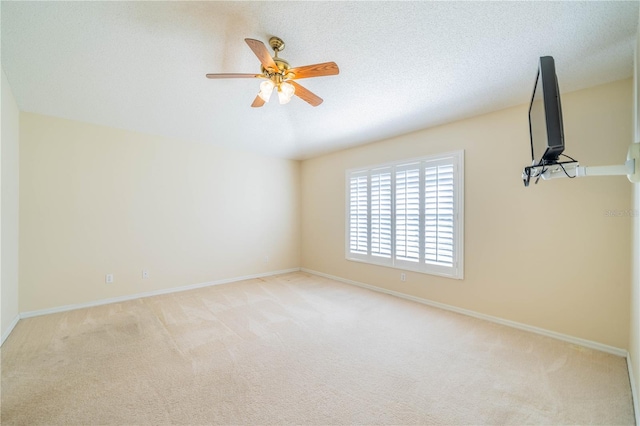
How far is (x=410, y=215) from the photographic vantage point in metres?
3.82

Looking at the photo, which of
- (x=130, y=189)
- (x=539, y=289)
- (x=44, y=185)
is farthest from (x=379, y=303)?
(x=44, y=185)

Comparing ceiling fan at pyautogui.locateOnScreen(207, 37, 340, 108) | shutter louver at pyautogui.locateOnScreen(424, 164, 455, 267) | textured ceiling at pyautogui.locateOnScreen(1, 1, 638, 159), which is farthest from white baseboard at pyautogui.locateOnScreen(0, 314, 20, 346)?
shutter louver at pyautogui.locateOnScreen(424, 164, 455, 267)

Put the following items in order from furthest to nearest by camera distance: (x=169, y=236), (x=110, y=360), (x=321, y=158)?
(x=321, y=158) < (x=169, y=236) < (x=110, y=360)

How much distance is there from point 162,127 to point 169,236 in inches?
67.6

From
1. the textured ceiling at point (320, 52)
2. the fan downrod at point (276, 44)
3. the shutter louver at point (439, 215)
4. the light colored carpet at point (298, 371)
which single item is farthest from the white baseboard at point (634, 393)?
the fan downrod at point (276, 44)

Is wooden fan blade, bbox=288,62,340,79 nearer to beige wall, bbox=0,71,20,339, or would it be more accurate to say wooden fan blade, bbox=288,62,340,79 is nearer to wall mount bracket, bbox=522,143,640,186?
wall mount bracket, bbox=522,143,640,186

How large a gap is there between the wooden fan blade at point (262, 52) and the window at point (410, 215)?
256cm

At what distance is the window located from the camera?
3418 millimetres

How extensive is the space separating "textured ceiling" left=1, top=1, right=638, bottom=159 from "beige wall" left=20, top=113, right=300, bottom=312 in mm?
590

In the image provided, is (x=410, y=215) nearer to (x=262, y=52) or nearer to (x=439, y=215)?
(x=439, y=215)

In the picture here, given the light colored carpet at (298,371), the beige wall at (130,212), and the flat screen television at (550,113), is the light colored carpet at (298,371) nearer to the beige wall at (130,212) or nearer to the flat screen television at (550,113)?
the beige wall at (130,212)

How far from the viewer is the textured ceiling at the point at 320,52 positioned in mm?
1789

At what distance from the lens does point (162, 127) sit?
3.85 m

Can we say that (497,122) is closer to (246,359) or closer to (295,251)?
(246,359)
